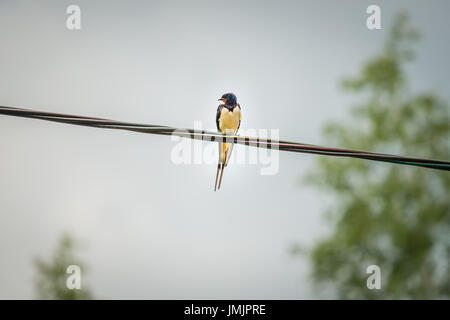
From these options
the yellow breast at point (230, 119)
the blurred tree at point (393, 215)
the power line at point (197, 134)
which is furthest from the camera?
the blurred tree at point (393, 215)

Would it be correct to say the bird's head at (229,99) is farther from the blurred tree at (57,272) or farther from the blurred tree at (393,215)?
the blurred tree at (57,272)

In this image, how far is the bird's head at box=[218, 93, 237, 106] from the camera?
23.7ft

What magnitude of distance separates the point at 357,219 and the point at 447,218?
93.8 inches

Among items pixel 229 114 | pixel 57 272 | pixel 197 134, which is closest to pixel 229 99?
pixel 229 114

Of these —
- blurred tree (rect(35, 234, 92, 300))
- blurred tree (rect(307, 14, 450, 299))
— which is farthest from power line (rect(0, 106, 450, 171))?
blurred tree (rect(35, 234, 92, 300))

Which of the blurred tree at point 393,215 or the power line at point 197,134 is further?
the blurred tree at point 393,215

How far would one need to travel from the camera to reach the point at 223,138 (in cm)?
343

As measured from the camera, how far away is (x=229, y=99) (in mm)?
7250

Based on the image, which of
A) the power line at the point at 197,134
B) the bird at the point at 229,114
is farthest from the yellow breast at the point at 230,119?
the power line at the point at 197,134

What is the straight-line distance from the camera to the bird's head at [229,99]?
23.7 feet

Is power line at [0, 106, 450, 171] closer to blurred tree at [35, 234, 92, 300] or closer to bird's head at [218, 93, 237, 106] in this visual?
bird's head at [218, 93, 237, 106]

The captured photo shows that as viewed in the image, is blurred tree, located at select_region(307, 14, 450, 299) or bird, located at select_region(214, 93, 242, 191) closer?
bird, located at select_region(214, 93, 242, 191)
